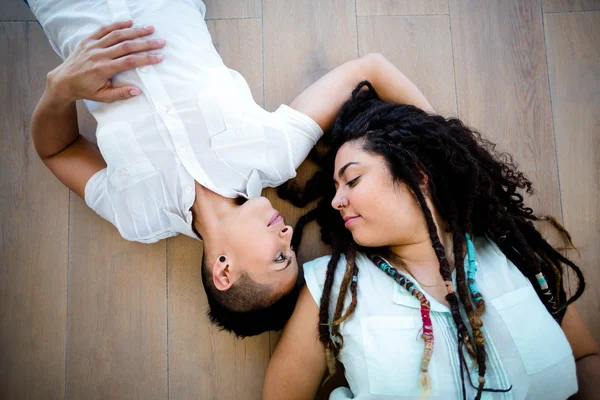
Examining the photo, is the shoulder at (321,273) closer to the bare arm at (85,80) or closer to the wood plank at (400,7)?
the bare arm at (85,80)

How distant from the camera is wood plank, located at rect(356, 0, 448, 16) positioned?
1741 millimetres

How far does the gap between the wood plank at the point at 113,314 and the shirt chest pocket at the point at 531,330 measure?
1258mm

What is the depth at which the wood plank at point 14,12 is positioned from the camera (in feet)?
5.55

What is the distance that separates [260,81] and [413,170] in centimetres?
78

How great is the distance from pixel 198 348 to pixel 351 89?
1.19m

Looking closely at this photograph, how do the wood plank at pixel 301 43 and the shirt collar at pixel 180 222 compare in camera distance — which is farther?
the wood plank at pixel 301 43

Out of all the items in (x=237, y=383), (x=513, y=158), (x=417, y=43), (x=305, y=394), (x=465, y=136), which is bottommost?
(x=237, y=383)

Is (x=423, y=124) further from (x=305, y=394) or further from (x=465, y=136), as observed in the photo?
(x=305, y=394)

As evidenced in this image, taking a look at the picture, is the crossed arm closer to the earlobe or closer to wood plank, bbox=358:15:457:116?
wood plank, bbox=358:15:457:116

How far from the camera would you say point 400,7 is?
1751 mm

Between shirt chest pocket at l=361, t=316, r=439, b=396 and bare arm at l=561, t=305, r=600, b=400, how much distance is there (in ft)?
1.86

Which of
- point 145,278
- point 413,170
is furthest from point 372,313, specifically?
point 145,278

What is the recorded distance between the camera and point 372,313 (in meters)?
1.28

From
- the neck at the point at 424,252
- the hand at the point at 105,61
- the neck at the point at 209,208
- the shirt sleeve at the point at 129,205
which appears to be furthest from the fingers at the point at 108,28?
the neck at the point at 424,252
